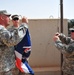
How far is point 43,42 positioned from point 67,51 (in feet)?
9.38

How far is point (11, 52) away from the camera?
161 inches

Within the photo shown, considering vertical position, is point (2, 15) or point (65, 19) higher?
point (2, 15)

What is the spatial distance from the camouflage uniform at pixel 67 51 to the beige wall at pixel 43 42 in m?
2.20

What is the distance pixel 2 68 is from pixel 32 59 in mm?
3666

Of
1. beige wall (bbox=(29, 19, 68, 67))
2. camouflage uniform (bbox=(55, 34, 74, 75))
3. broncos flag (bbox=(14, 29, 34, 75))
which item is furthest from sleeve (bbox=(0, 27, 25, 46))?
beige wall (bbox=(29, 19, 68, 67))

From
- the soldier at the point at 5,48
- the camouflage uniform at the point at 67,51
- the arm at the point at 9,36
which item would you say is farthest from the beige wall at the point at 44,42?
the arm at the point at 9,36

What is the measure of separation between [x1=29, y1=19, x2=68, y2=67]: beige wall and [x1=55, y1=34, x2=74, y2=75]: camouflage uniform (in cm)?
220

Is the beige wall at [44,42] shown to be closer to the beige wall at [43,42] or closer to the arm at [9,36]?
the beige wall at [43,42]

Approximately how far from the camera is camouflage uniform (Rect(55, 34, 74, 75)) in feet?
15.9

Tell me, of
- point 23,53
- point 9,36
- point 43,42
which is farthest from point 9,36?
point 43,42

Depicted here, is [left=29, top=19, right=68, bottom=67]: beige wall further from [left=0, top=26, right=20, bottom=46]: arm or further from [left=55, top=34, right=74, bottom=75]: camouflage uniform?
[left=0, top=26, right=20, bottom=46]: arm

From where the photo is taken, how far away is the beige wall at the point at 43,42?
7.64 metres

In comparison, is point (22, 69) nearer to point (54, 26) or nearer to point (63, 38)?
point (63, 38)

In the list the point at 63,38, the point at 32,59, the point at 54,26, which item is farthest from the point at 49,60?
the point at 63,38
